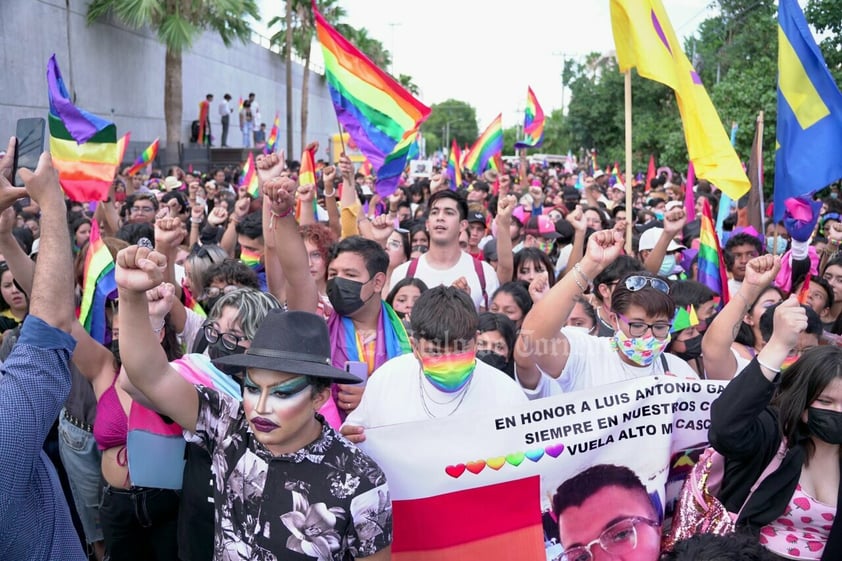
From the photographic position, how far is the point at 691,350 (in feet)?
15.0

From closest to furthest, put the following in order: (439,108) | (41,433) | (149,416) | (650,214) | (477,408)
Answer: (41,433), (149,416), (477,408), (650,214), (439,108)

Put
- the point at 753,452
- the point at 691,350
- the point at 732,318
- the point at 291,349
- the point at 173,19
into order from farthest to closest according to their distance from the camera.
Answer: the point at 173,19
the point at 691,350
the point at 732,318
the point at 753,452
the point at 291,349

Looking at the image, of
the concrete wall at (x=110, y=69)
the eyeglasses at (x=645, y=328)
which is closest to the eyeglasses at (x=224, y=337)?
the eyeglasses at (x=645, y=328)

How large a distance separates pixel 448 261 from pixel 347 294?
1.51m

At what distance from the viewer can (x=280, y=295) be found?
4.94 m

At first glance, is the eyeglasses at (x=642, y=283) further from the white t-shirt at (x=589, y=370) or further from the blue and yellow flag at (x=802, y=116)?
the blue and yellow flag at (x=802, y=116)

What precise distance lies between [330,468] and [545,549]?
41.2 inches

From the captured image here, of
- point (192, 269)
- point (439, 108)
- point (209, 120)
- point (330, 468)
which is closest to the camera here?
point (330, 468)

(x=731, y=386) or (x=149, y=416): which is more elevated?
Result: (x=731, y=386)

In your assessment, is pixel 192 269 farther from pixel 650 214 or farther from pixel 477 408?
pixel 650 214

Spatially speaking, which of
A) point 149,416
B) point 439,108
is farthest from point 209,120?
point 439,108

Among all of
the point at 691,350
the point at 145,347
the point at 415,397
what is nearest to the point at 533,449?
the point at 415,397

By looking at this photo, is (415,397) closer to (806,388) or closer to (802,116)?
(806,388)

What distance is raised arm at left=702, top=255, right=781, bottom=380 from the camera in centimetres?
340
